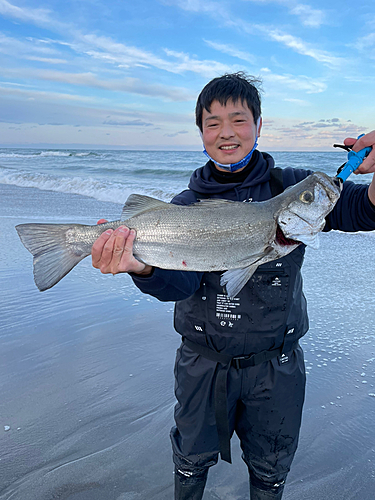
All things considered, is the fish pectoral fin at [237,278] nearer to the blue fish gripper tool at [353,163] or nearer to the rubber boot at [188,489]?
the blue fish gripper tool at [353,163]

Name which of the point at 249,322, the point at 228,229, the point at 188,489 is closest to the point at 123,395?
the point at 188,489

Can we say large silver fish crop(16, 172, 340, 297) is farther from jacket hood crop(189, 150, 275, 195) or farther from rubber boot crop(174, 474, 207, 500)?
rubber boot crop(174, 474, 207, 500)

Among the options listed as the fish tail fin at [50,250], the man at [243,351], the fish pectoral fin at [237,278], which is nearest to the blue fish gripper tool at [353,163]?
the man at [243,351]

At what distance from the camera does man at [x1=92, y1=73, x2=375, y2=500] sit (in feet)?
8.03

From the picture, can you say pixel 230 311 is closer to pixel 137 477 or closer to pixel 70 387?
pixel 137 477

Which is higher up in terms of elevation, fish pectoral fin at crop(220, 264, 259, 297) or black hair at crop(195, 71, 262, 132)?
black hair at crop(195, 71, 262, 132)

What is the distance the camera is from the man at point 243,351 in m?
2.45

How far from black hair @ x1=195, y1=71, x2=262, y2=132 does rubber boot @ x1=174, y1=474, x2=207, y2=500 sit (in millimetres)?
2430

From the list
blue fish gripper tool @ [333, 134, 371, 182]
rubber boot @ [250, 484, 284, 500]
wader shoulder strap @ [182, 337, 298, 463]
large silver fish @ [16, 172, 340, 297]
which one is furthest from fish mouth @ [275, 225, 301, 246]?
rubber boot @ [250, 484, 284, 500]

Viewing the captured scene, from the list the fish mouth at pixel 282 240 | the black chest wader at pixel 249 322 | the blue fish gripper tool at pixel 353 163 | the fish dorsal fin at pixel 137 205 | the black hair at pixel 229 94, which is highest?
the black hair at pixel 229 94

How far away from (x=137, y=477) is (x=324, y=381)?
6.80 ft

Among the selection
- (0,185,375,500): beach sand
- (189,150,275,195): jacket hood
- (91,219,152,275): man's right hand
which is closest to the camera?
(91,219,152,275): man's right hand

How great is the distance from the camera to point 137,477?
2945 millimetres

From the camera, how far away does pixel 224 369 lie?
2.47 metres
